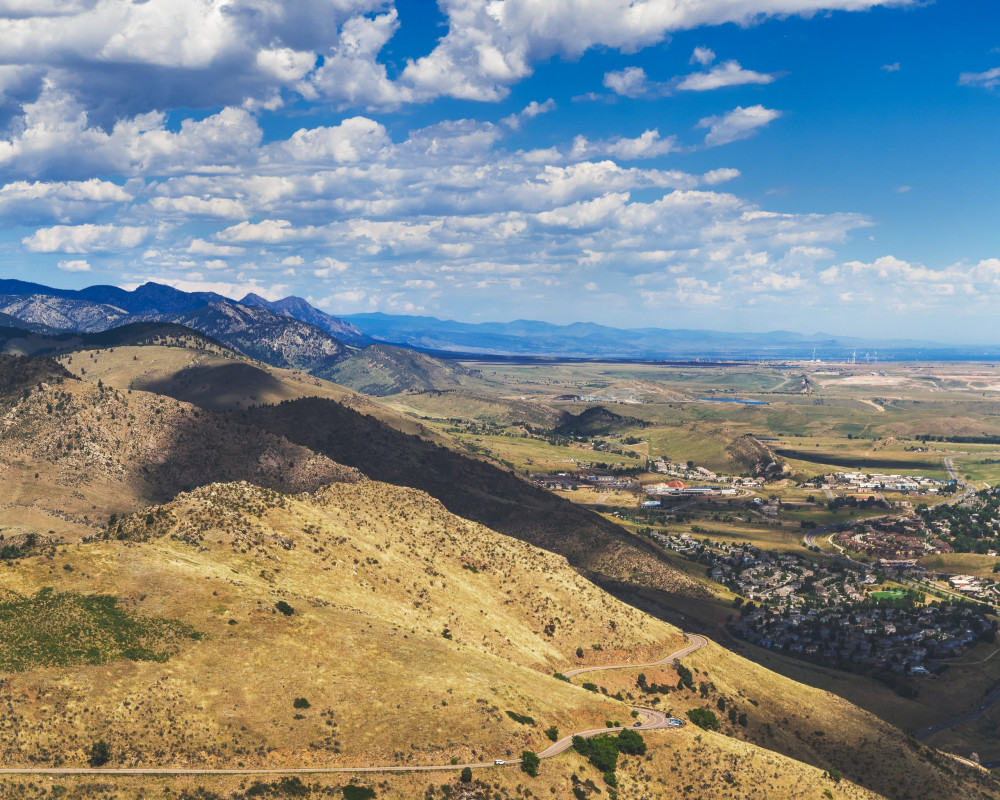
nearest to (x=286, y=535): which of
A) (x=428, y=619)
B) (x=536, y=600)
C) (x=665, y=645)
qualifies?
(x=428, y=619)

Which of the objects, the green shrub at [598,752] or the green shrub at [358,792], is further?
the green shrub at [598,752]

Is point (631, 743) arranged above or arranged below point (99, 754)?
below

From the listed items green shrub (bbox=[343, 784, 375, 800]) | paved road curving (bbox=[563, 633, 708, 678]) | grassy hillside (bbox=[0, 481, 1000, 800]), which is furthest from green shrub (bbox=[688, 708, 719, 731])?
green shrub (bbox=[343, 784, 375, 800])

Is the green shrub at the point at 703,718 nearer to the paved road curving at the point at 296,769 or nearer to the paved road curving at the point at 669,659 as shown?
the paved road curving at the point at 296,769

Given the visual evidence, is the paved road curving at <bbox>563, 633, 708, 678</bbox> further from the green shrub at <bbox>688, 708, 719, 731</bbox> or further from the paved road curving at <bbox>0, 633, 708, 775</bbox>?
the paved road curving at <bbox>0, 633, 708, 775</bbox>

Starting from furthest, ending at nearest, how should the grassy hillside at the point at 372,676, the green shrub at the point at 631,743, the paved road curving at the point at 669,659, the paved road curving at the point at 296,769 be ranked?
the paved road curving at the point at 669,659 < the green shrub at the point at 631,743 < the grassy hillside at the point at 372,676 < the paved road curving at the point at 296,769

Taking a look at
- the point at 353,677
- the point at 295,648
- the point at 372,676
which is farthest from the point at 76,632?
the point at 372,676

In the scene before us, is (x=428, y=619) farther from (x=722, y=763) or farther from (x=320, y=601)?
(x=722, y=763)

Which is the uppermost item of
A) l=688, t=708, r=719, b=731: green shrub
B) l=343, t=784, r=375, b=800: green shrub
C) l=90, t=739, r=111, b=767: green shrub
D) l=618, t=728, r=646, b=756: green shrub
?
l=90, t=739, r=111, b=767: green shrub

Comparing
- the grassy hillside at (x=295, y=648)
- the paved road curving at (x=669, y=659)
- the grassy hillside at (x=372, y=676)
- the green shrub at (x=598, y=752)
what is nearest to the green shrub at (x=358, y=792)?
the grassy hillside at (x=372, y=676)

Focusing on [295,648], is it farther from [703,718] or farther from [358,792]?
[703,718]
